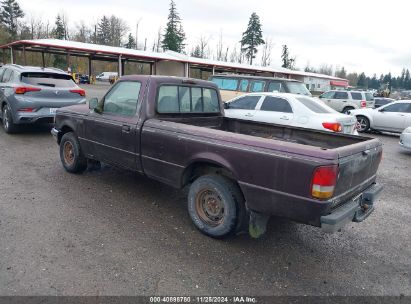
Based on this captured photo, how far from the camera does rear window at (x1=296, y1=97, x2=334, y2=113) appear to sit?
25.9 feet

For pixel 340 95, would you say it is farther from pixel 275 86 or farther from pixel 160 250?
pixel 160 250

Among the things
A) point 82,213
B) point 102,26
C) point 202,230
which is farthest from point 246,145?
point 102,26

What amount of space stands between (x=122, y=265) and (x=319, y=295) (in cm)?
191

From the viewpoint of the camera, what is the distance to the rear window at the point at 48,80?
27.2 ft

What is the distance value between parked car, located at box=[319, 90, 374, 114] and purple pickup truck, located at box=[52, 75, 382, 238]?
15.0 meters

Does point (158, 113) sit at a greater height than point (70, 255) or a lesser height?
greater

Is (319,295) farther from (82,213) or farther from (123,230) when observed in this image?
(82,213)

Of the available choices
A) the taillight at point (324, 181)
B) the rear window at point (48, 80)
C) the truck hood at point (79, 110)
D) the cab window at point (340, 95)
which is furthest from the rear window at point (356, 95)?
the taillight at point (324, 181)

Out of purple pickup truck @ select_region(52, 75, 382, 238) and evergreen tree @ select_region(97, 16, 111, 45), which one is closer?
purple pickup truck @ select_region(52, 75, 382, 238)

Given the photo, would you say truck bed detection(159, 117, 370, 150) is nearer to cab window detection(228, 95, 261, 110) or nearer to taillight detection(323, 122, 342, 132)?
taillight detection(323, 122, 342, 132)

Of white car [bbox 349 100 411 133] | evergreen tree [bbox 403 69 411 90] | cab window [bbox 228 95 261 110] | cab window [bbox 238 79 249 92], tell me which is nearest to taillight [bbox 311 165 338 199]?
cab window [bbox 228 95 261 110]

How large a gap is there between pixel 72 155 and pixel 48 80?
384 cm

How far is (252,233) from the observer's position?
11.2 feet

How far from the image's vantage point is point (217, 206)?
148 inches
